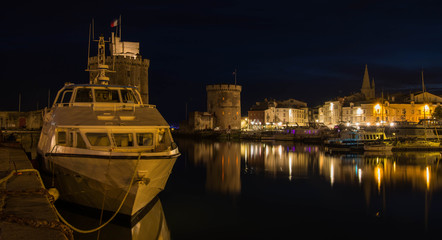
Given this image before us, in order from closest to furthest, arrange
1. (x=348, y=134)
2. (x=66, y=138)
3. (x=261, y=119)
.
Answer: (x=66, y=138), (x=348, y=134), (x=261, y=119)

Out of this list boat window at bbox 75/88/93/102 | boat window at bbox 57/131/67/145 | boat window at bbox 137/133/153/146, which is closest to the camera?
boat window at bbox 57/131/67/145

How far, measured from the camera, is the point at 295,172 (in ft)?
77.7

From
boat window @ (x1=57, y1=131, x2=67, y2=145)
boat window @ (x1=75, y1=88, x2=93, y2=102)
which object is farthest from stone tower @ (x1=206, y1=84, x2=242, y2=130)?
boat window @ (x1=57, y1=131, x2=67, y2=145)

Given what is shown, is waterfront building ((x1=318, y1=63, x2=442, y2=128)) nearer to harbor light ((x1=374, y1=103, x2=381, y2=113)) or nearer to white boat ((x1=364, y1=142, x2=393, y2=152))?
harbor light ((x1=374, y1=103, x2=381, y2=113))

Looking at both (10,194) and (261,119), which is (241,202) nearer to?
(10,194)

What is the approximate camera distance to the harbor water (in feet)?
36.3

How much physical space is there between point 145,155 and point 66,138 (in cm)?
312

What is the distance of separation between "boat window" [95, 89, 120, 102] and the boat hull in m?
2.89

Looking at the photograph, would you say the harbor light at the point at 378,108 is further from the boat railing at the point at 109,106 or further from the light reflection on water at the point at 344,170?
the boat railing at the point at 109,106

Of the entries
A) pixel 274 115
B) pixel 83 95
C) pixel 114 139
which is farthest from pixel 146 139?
pixel 274 115

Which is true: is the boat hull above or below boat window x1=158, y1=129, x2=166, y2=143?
below

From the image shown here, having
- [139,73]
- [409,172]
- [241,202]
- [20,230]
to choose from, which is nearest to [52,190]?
[20,230]

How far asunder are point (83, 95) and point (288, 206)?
28.2ft

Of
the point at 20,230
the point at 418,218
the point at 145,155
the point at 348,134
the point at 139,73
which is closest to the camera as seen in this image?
the point at 20,230
